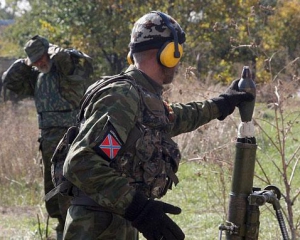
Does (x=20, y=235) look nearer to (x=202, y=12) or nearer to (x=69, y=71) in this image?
(x=69, y=71)

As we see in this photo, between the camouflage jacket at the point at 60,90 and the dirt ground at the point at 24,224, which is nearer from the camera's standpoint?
the camouflage jacket at the point at 60,90

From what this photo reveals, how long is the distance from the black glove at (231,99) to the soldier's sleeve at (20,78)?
3.50 metres

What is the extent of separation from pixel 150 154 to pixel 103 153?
33cm

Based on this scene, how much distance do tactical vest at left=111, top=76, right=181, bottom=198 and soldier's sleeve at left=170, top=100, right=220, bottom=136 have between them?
48 centimetres

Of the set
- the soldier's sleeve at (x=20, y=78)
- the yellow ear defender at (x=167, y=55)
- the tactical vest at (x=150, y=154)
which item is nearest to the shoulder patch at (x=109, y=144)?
the tactical vest at (x=150, y=154)

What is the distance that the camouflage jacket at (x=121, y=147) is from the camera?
Result: 10.4 feet

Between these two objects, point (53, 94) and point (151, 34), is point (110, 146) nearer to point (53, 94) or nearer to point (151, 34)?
point (151, 34)

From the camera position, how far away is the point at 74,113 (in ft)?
22.6

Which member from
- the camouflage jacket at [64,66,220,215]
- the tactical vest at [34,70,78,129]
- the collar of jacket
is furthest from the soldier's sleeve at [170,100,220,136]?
the tactical vest at [34,70,78,129]

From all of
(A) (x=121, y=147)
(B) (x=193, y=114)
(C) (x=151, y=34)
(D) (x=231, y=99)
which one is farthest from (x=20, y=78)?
(A) (x=121, y=147)

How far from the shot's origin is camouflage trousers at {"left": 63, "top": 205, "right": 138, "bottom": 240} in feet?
11.5

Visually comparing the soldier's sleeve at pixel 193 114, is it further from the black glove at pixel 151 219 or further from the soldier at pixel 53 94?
the soldier at pixel 53 94

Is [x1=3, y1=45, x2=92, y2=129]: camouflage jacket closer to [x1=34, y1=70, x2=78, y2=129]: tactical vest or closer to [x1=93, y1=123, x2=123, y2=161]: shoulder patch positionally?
[x1=34, y1=70, x2=78, y2=129]: tactical vest

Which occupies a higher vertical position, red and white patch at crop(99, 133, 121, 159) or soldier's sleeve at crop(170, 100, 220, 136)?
soldier's sleeve at crop(170, 100, 220, 136)
